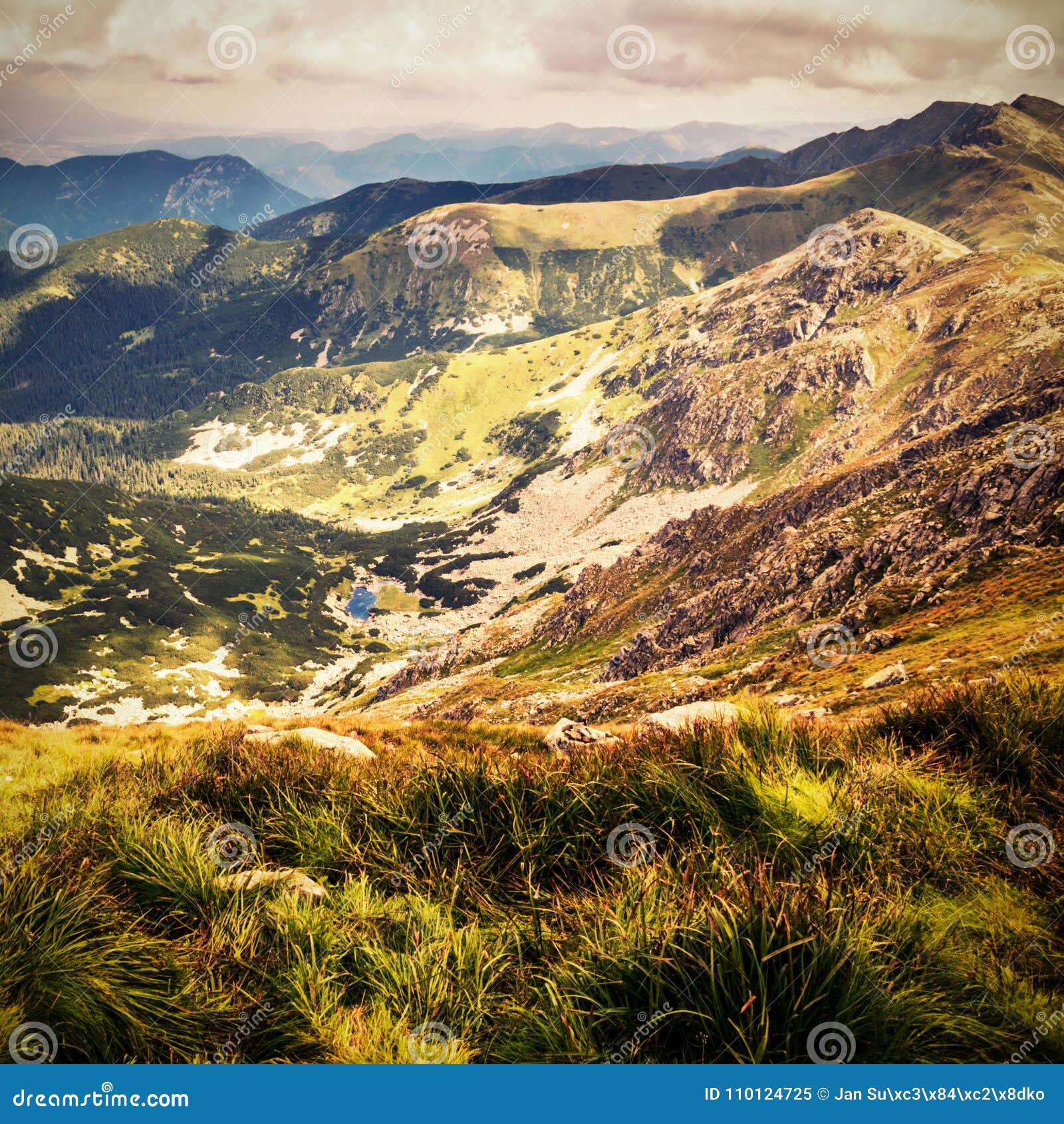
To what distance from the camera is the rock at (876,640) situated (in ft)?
153

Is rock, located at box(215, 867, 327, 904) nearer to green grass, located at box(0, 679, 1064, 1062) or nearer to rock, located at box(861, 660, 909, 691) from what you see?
green grass, located at box(0, 679, 1064, 1062)

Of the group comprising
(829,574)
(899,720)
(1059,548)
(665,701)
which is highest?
(899,720)

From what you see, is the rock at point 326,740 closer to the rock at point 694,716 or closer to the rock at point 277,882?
the rock at point 277,882

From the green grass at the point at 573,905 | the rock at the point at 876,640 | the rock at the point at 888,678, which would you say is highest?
the green grass at the point at 573,905

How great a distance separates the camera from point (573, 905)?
6441 mm

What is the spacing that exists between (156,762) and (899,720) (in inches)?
436

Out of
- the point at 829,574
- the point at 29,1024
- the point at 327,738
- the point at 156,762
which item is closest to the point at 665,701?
the point at 829,574

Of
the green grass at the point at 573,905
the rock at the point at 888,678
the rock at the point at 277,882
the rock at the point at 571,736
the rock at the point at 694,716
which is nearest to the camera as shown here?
the green grass at the point at 573,905

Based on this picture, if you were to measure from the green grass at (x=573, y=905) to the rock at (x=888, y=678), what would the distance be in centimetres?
2661

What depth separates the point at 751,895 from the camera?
18.1ft

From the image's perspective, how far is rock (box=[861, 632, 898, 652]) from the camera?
46531 millimetres

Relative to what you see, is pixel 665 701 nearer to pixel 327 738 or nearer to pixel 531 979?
pixel 327 738

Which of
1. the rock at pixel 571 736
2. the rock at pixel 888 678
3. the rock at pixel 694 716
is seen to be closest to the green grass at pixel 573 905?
the rock at pixel 694 716

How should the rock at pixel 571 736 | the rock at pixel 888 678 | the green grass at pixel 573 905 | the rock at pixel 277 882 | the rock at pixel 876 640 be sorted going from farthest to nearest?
the rock at pixel 876 640
the rock at pixel 888 678
the rock at pixel 571 736
the rock at pixel 277 882
the green grass at pixel 573 905
